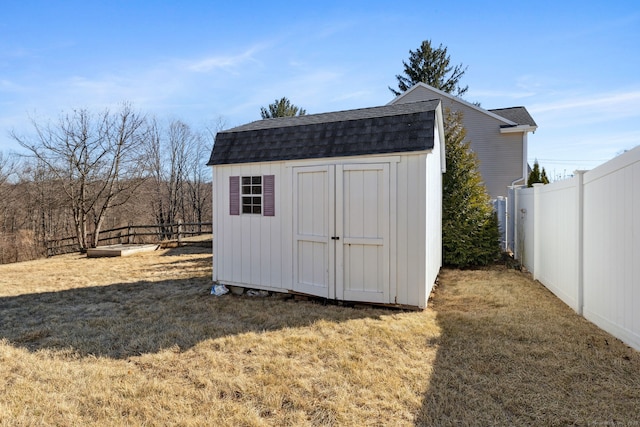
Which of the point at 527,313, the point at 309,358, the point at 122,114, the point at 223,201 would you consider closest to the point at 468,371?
the point at 309,358

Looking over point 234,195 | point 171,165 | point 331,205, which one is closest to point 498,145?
point 331,205

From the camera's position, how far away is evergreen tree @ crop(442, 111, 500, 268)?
8211mm

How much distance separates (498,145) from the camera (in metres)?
13.8

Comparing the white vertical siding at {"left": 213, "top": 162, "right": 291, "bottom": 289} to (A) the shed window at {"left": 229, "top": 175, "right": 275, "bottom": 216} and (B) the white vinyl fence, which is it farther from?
(B) the white vinyl fence

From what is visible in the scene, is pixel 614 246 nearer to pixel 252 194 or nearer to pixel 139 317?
pixel 252 194

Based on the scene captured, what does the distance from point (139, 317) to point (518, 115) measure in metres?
15.7

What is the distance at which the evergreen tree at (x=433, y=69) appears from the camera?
23.2 m

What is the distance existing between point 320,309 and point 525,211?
500 centimetres

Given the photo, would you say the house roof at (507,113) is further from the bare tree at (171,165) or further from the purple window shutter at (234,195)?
the bare tree at (171,165)

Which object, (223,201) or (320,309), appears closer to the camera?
(320,309)

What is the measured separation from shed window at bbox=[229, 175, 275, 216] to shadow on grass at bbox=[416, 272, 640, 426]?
3.15 meters

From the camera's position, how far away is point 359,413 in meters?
2.37

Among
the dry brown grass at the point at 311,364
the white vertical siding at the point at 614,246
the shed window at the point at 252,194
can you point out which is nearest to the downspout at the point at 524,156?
the dry brown grass at the point at 311,364

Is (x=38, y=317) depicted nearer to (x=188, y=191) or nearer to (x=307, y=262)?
(x=307, y=262)
